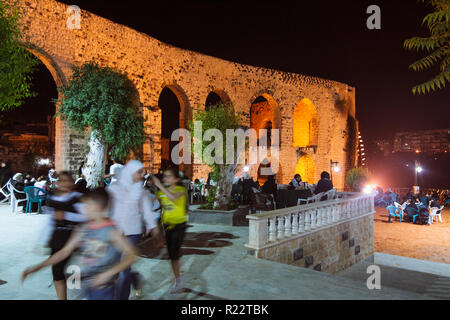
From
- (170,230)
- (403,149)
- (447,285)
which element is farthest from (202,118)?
(403,149)

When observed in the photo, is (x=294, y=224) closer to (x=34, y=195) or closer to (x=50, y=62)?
(x=34, y=195)

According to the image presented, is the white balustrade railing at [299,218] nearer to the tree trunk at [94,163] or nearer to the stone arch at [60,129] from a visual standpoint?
the tree trunk at [94,163]

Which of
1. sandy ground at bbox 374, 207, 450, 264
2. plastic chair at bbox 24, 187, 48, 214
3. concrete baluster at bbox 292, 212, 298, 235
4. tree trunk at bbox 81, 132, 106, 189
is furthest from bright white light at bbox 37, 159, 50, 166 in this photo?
sandy ground at bbox 374, 207, 450, 264

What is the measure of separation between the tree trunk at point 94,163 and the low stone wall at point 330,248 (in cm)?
678

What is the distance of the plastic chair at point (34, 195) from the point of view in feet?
28.9

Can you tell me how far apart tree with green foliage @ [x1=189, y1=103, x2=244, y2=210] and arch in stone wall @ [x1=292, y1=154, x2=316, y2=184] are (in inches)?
526

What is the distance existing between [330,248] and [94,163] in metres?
7.45

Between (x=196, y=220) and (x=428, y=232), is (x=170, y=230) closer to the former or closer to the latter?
(x=196, y=220)

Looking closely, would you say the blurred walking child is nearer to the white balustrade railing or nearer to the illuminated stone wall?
the white balustrade railing

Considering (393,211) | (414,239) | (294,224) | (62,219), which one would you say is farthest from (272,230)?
(393,211)

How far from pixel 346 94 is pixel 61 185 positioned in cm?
2467

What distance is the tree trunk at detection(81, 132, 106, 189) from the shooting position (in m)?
10.7

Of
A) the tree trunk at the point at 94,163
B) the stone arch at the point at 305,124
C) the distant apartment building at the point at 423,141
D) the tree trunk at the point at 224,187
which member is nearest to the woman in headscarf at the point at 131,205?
the tree trunk at the point at 224,187

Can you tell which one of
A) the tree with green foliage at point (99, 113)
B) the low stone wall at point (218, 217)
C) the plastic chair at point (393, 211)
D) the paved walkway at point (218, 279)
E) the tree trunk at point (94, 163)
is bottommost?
the plastic chair at point (393, 211)
